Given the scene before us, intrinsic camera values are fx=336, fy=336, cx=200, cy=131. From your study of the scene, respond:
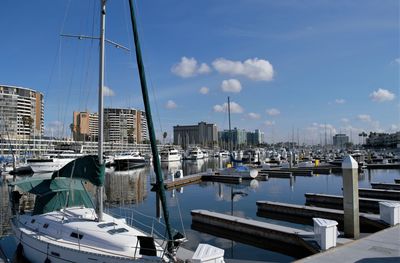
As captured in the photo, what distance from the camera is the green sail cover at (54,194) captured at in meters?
15.5

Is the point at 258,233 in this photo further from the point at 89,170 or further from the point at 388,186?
the point at 388,186

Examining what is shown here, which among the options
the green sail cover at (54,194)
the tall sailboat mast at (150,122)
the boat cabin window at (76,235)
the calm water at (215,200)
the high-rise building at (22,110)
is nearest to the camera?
the tall sailboat mast at (150,122)

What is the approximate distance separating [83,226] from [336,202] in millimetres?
23750

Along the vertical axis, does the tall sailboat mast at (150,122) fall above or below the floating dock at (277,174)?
above

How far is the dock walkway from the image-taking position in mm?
11312

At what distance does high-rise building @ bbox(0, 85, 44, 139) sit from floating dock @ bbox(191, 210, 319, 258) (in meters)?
138

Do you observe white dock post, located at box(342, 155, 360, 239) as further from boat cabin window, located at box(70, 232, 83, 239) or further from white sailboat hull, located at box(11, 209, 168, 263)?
boat cabin window, located at box(70, 232, 83, 239)

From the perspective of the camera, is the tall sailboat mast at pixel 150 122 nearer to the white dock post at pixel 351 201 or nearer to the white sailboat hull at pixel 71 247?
the white sailboat hull at pixel 71 247

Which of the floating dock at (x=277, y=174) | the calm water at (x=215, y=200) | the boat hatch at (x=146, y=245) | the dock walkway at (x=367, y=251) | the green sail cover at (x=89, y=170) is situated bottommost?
the calm water at (x=215, y=200)

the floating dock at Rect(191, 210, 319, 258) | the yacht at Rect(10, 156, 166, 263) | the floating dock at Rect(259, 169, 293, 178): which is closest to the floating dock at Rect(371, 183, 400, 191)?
the floating dock at Rect(259, 169, 293, 178)

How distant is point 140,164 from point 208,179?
42.8 m

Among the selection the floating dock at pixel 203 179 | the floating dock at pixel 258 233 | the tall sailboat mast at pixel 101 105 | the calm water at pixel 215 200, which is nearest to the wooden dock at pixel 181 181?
the floating dock at pixel 203 179

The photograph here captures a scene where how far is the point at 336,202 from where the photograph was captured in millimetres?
29578

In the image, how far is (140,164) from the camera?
91.9m
